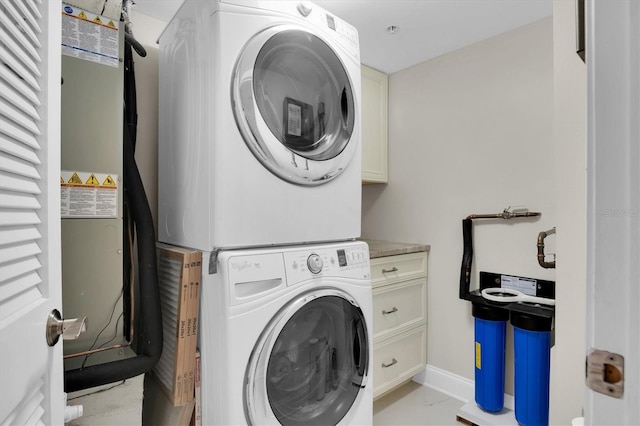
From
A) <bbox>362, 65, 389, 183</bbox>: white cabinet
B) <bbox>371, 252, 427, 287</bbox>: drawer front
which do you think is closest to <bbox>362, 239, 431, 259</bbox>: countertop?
<bbox>371, 252, 427, 287</bbox>: drawer front

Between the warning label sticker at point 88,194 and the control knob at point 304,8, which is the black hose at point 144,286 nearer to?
the warning label sticker at point 88,194

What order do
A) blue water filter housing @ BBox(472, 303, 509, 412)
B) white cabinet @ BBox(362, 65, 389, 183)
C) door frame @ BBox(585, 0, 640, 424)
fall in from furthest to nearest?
white cabinet @ BBox(362, 65, 389, 183) < blue water filter housing @ BBox(472, 303, 509, 412) < door frame @ BBox(585, 0, 640, 424)

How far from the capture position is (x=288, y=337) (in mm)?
1262

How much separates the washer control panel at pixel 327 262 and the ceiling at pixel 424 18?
4.07 feet

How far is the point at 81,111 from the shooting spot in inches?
46.8

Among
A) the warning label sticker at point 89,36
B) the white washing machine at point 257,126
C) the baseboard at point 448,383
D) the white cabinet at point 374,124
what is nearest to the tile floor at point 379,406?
the baseboard at point 448,383

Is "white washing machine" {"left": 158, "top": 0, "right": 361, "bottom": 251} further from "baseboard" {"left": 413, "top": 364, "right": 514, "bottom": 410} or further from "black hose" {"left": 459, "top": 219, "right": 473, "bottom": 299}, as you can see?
"baseboard" {"left": 413, "top": 364, "right": 514, "bottom": 410}

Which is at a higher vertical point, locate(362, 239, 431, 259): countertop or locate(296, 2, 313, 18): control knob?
locate(296, 2, 313, 18): control knob

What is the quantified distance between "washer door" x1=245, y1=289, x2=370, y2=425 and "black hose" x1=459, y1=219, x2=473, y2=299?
3.09 feet

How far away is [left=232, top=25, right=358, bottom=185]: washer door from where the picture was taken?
46.4 inches

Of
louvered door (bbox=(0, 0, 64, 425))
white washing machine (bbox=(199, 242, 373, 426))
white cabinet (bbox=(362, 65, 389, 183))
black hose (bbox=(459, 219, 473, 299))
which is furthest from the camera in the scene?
white cabinet (bbox=(362, 65, 389, 183))

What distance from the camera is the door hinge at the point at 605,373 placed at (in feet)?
1.35

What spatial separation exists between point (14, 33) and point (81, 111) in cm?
70

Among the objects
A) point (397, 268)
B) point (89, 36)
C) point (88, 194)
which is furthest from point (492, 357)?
point (89, 36)
